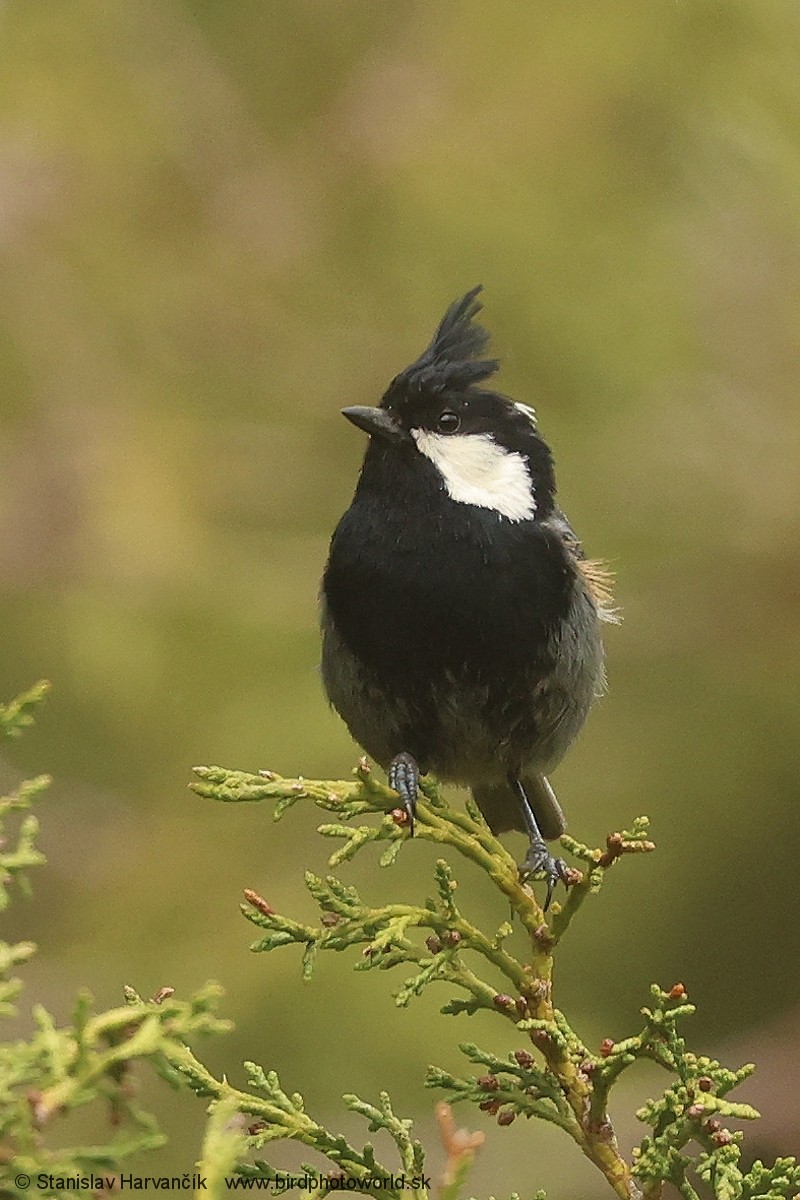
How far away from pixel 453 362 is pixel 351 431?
1586mm

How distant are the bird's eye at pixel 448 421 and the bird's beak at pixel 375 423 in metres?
0.09

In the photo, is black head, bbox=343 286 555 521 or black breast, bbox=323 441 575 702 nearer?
black breast, bbox=323 441 575 702

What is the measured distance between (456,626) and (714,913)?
170 cm

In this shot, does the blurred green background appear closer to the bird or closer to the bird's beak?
the bird

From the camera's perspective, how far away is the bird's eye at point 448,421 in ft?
9.71

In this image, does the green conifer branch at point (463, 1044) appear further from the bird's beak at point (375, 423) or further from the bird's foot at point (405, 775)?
the bird's beak at point (375, 423)

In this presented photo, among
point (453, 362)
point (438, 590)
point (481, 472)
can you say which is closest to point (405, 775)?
point (438, 590)

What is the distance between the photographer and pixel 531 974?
6.55 feet

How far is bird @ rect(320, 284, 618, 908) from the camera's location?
2.71 metres

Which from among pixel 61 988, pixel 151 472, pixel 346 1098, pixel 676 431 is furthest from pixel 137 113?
pixel 346 1098

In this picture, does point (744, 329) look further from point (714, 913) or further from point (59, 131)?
point (59, 131)

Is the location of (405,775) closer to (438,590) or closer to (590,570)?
(438,590)

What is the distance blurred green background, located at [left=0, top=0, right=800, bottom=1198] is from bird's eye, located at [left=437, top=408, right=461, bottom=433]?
1291 mm

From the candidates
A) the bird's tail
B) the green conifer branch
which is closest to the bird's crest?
the bird's tail
